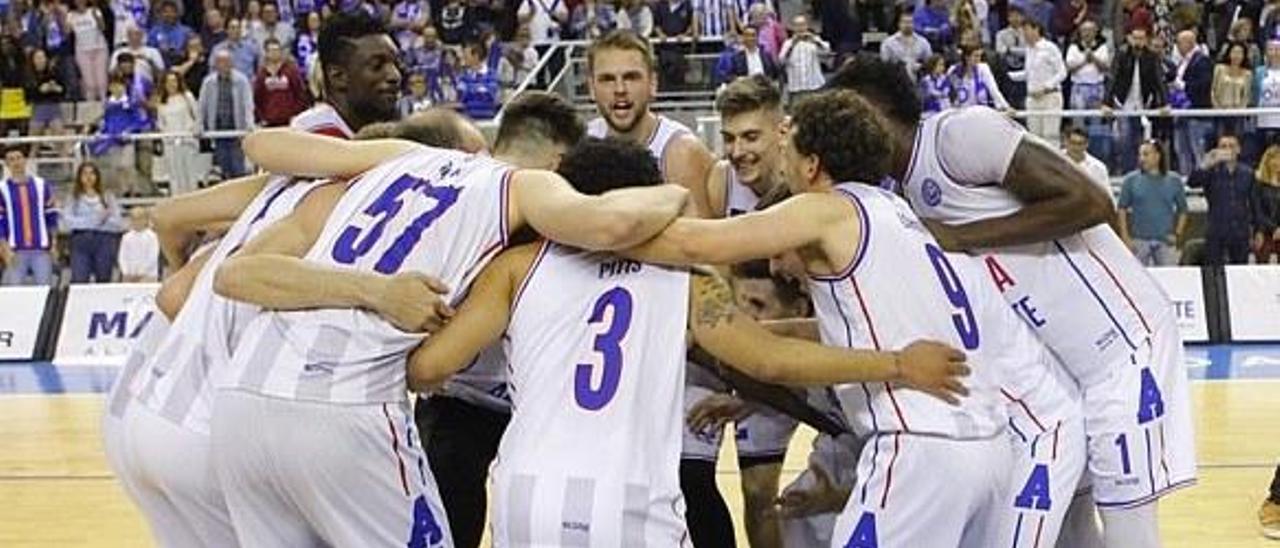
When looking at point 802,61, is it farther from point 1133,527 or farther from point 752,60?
point 1133,527

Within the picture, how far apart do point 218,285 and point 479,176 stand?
26.0 inches

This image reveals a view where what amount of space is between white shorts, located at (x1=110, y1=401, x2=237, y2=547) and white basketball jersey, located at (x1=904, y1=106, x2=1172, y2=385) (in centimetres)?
199

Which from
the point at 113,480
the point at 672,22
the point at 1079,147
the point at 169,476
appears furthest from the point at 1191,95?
the point at 169,476

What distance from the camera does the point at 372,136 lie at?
5090 mm

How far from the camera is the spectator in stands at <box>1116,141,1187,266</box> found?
1391 centimetres

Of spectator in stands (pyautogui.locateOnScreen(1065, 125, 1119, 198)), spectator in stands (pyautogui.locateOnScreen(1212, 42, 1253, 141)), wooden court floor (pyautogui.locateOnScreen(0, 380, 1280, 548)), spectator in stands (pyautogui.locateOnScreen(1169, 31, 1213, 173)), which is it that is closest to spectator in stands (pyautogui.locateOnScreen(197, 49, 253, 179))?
wooden court floor (pyautogui.locateOnScreen(0, 380, 1280, 548))

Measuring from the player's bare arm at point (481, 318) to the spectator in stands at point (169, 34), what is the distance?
1565 cm

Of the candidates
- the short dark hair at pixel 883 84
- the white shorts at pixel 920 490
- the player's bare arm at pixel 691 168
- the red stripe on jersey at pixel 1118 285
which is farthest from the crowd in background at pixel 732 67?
the white shorts at pixel 920 490

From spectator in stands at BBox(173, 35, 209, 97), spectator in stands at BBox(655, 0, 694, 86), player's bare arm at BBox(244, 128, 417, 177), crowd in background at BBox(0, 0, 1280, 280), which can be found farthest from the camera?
spectator in stands at BBox(173, 35, 209, 97)

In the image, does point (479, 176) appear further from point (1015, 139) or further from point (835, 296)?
point (1015, 139)

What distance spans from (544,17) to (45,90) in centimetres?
484

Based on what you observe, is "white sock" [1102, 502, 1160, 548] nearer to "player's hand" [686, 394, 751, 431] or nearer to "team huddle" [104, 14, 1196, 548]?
"team huddle" [104, 14, 1196, 548]

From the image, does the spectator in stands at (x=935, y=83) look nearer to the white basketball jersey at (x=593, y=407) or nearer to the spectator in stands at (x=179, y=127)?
the spectator in stands at (x=179, y=127)

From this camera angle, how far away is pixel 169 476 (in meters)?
4.89
